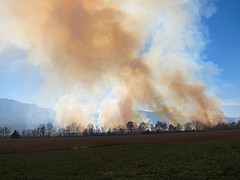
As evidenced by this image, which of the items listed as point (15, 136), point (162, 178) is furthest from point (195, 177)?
point (15, 136)

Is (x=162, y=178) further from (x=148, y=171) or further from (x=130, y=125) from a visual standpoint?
(x=130, y=125)

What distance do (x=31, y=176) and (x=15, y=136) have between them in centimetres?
12961

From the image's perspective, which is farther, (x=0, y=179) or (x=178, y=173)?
(x=0, y=179)

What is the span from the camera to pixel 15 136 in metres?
125

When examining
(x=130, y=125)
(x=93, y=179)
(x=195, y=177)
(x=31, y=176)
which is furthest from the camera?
(x=130, y=125)

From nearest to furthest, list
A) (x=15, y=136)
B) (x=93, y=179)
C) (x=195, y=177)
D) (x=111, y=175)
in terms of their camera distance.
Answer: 1. (x=195, y=177)
2. (x=93, y=179)
3. (x=111, y=175)
4. (x=15, y=136)

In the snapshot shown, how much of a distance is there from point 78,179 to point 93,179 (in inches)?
51.4

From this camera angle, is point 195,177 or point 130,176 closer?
point 195,177

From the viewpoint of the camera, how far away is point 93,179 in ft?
46.5

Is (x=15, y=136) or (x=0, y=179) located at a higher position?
(x=0, y=179)

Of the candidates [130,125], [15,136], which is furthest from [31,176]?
[130,125]

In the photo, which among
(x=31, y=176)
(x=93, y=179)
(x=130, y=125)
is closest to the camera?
(x=93, y=179)

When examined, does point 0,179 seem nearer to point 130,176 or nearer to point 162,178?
point 130,176

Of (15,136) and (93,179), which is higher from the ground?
(93,179)
